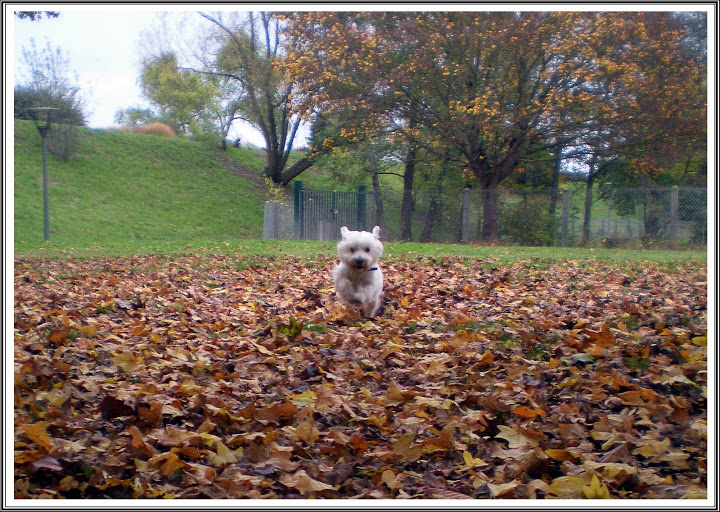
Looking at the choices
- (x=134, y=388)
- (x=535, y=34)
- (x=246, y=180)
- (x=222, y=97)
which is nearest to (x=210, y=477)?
(x=134, y=388)

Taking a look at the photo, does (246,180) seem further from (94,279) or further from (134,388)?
(134,388)

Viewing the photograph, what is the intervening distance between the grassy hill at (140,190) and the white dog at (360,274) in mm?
15640

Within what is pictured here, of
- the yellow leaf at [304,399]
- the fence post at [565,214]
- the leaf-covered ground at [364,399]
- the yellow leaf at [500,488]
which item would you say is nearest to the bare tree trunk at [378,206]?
the fence post at [565,214]

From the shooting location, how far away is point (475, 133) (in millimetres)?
21531

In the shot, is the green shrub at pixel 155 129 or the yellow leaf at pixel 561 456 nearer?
the yellow leaf at pixel 561 456

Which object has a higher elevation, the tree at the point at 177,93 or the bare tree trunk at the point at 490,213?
the tree at the point at 177,93

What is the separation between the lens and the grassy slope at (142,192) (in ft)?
76.9

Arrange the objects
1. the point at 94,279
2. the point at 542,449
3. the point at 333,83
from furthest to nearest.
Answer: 1. the point at 333,83
2. the point at 94,279
3. the point at 542,449

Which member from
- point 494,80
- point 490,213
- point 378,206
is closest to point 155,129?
point 378,206

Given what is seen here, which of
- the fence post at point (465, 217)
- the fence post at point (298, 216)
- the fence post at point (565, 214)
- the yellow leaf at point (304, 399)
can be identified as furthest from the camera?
the fence post at point (298, 216)

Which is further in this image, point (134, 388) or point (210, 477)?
point (134, 388)

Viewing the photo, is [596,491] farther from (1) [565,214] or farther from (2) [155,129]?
(2) [155,129]

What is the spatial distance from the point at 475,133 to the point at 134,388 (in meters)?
18.9

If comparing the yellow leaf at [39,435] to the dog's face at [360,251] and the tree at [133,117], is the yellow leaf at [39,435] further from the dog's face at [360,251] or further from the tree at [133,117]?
the tree at [133,117]
